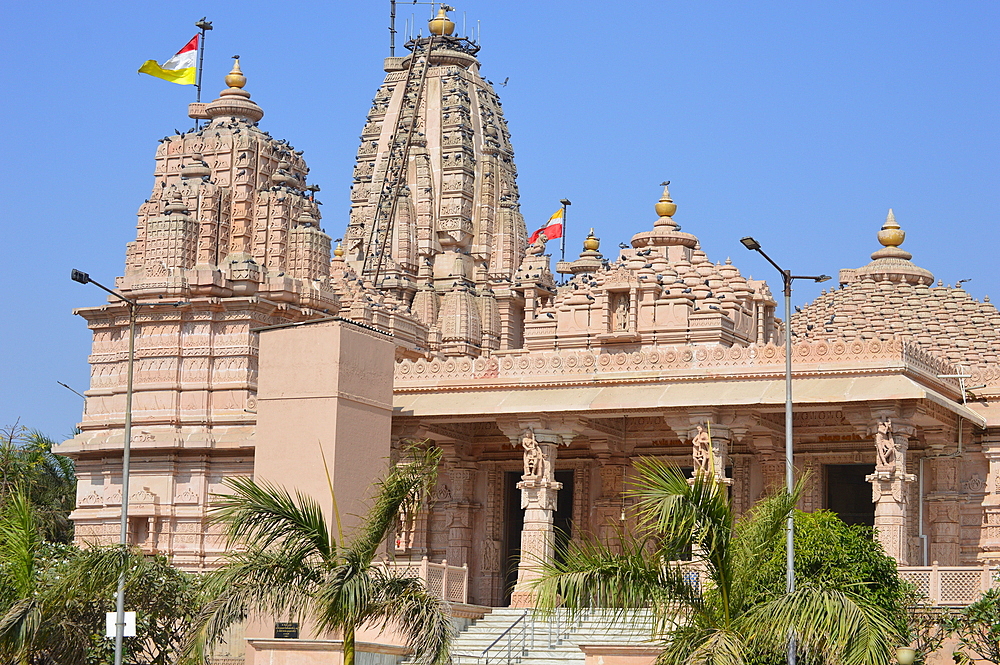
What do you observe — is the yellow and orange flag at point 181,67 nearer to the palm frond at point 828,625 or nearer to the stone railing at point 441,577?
the stone railing at point 441,577

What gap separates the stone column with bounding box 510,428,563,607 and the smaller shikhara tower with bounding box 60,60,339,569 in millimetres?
7778

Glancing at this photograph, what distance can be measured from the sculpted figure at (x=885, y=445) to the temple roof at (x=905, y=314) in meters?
8.63

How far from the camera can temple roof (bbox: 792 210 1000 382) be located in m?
41.9

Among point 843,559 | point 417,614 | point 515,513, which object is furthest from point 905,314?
point 417,614

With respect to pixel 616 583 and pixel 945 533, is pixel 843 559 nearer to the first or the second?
pixel 616 583

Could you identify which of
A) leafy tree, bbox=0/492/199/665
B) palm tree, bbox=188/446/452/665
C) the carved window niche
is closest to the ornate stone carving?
the carved window niche

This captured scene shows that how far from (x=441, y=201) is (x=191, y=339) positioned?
1780 cm

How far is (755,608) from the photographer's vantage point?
19.6 m

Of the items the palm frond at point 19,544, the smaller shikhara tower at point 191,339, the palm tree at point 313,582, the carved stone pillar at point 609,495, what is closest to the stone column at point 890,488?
the carved stone pillar at point 609,495

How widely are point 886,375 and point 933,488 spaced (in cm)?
438

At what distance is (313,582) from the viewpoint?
20.8m

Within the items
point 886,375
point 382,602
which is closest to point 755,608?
point 382,602

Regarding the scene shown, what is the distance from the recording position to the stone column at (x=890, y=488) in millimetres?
31281

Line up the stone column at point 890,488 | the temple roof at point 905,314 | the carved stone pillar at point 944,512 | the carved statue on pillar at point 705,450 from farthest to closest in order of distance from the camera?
the temple roof at point 905,314 < the carved stone pillar at point 944,512 < the carved statue on pillar at point 705,450 < the stone column at point 890,488
